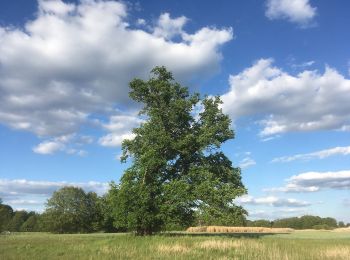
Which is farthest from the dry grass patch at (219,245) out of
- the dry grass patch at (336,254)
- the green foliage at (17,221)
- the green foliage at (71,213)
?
the green foliage at (17,221)

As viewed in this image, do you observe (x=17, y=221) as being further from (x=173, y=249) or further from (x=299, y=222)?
(x=173, y=249)

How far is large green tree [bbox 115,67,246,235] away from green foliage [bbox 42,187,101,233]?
4479 cm

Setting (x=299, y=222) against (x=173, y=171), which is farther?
(x=299, y=222)

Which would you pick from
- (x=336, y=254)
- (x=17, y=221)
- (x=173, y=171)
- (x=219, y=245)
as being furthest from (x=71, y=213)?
(x=336, y=254)

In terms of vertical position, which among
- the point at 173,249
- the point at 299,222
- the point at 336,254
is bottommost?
the point at 336,254

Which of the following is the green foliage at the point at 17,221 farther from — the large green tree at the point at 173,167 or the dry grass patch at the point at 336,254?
the dry grass patch at the point at 336,254

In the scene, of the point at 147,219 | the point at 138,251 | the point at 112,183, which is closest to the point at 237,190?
the point at 147,219

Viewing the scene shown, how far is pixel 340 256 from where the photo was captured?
22734mm

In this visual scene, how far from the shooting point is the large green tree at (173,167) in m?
39.4

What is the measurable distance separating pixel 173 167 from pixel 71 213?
47602 mm

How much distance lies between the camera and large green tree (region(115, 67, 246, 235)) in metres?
39.4

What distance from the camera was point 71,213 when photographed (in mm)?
85250

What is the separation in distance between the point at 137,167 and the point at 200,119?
850cm

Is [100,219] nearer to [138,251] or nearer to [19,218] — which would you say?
[19,218]
